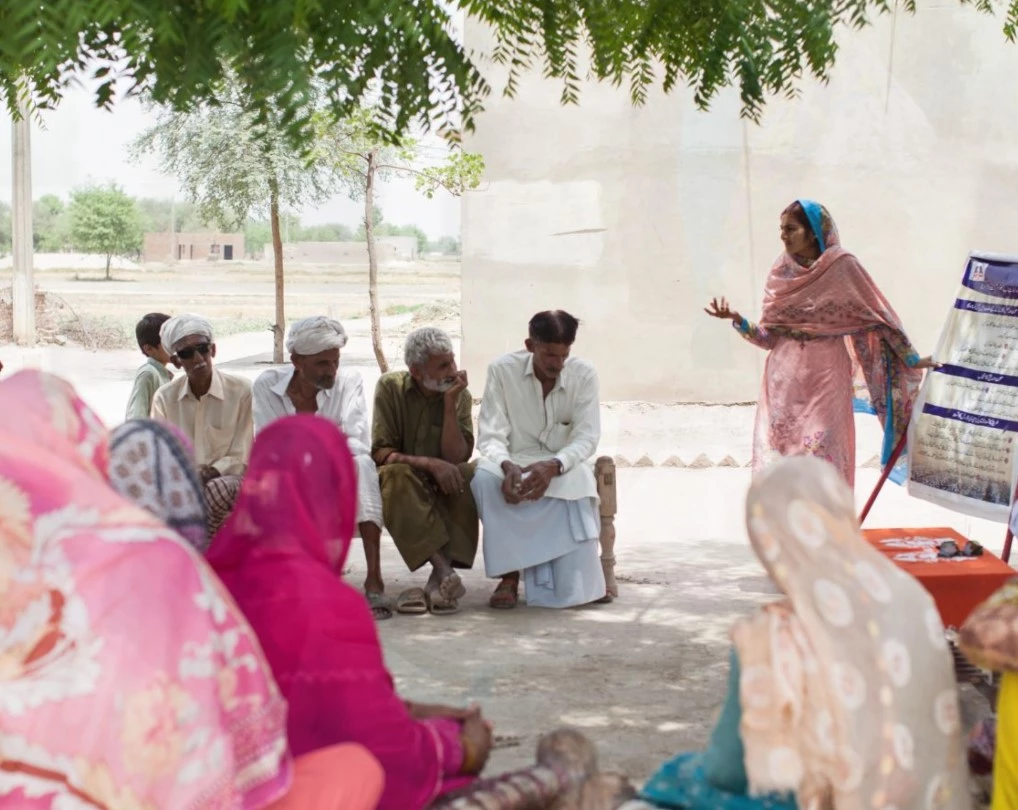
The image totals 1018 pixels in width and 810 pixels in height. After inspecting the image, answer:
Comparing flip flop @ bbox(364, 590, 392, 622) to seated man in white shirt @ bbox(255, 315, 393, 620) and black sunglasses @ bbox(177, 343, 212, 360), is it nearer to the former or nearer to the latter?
seated man in white shirt @ bbox(255, 315, 393, 620)

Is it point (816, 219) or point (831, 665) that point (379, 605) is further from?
point (831, 665)

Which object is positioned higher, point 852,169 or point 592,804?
point 852,169

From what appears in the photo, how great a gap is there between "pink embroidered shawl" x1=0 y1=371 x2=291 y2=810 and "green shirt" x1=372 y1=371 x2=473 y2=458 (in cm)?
419

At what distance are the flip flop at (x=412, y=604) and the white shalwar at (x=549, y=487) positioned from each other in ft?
1.12

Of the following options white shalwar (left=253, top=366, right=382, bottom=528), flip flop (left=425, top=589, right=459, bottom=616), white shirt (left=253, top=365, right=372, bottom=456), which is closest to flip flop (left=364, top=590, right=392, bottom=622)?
flip flop (left=425, top=589, right=459, bottom=616)

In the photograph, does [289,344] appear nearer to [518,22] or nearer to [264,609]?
[518,22]

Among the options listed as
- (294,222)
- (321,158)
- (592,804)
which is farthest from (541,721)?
(294,222)

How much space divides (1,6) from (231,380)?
373 cm

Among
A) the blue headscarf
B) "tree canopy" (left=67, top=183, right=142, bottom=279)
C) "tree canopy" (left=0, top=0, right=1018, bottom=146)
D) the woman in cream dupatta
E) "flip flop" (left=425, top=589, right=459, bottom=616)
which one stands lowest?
"flip flop" (left=425, top=589, right=459, bottom=616)

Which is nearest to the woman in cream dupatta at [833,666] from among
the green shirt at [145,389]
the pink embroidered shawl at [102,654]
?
the pink embroidered shawl at [102,654]

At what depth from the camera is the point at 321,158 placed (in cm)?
1702

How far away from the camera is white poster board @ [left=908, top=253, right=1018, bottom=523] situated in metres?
6.68

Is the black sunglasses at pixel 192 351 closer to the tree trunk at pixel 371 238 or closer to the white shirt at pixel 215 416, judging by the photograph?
the white shirt at pixel 215 416

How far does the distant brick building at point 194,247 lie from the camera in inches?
1587
